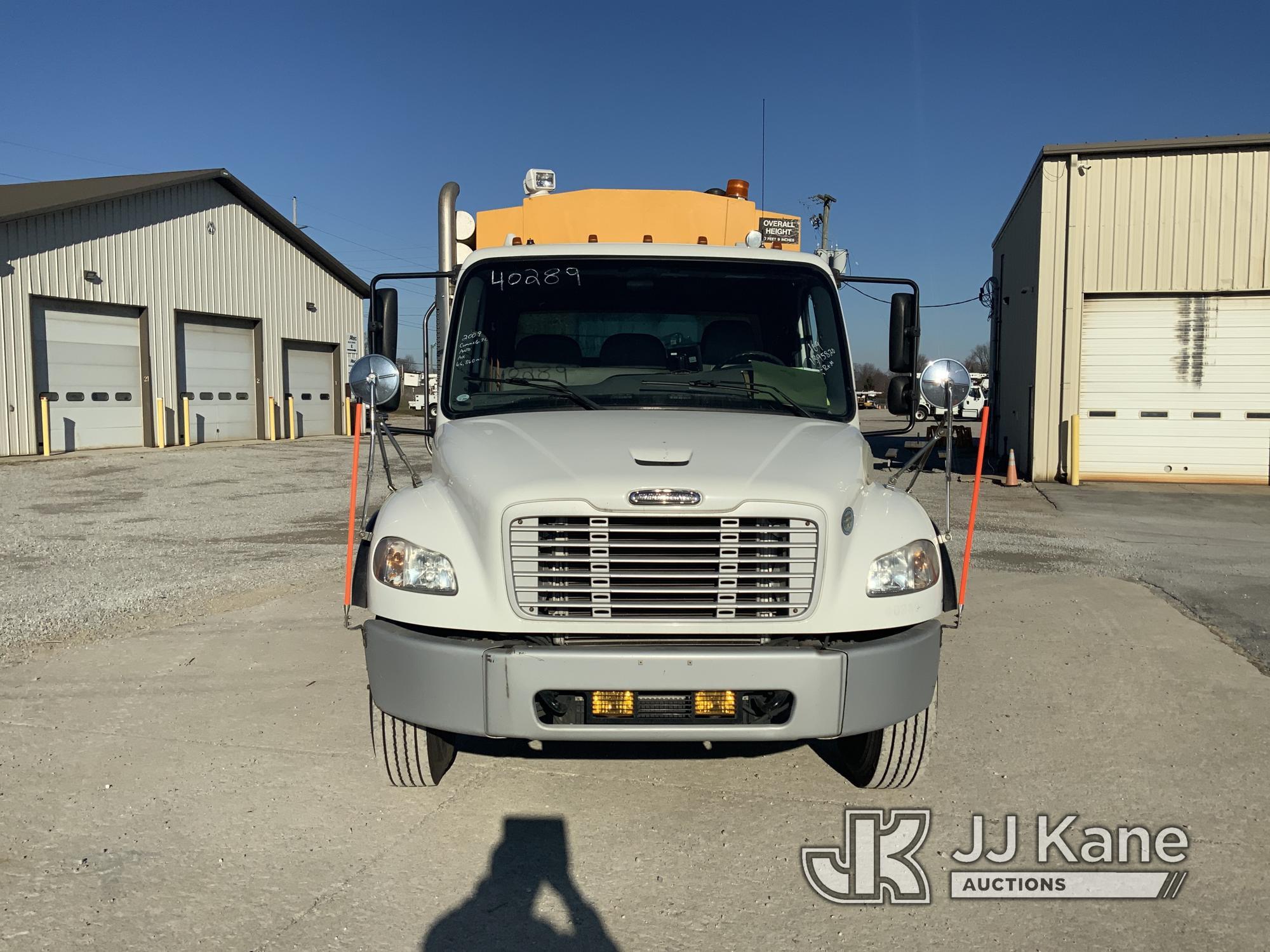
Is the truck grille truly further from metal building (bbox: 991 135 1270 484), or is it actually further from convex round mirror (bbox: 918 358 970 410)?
metal building (bbox: 991 135 1270 484)

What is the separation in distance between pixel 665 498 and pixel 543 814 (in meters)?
1.41

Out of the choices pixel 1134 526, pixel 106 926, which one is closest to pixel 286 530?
pixel 106 926

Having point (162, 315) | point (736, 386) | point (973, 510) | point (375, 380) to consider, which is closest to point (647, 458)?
point (736, 386)

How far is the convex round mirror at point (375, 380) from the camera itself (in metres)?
4.46

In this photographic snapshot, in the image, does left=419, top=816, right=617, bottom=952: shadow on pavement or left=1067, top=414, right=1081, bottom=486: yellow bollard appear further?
left=1067, top=414, right=1081, bottom=486: yellow bollard

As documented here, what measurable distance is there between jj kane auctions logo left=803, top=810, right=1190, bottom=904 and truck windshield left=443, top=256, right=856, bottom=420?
1772mm

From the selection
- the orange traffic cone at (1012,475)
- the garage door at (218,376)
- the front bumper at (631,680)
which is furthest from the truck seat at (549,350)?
the garage door at (218,376)

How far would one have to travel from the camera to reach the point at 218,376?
25938 mm

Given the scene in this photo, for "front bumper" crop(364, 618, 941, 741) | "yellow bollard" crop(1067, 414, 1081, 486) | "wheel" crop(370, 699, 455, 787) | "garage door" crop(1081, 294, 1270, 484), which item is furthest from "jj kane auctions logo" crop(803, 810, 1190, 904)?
"garage door" crop(1081, 294, 1270, 484)

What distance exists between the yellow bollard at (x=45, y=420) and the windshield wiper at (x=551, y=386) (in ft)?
63.1

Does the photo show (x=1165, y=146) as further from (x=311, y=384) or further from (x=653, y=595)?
(x=311, y=384)

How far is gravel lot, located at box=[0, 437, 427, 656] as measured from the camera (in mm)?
7430

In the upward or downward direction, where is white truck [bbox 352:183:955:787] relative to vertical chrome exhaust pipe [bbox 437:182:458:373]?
downward

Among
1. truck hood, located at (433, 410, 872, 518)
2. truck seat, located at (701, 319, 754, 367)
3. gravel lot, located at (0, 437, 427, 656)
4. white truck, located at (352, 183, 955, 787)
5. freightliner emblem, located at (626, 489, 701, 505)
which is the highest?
truck seat, located at (701, 319, 754, 367)
